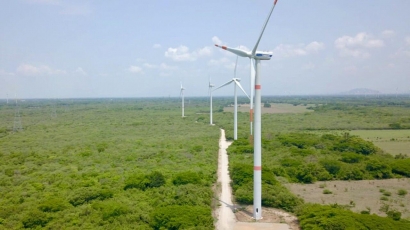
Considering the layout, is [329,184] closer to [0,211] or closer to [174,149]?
[174,149]

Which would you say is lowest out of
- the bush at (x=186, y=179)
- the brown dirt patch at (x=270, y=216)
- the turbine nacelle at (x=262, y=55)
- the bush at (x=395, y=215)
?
the brown dirt patch at (x=270, y=216)

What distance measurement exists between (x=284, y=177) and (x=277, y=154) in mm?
10858

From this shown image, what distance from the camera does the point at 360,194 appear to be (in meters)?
33.4

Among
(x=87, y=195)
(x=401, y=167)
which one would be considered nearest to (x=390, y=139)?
(x=401, y=167)

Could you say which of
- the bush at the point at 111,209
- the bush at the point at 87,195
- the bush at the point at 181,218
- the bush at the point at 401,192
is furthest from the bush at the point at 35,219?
the bush at the point at 401,192

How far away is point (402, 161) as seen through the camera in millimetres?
42156

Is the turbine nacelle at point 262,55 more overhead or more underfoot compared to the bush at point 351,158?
more overhead

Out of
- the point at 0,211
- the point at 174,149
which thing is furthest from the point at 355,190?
the point at 0,211

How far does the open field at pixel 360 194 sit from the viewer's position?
29.7 metres

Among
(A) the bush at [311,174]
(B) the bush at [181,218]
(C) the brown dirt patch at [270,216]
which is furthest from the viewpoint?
(A) the bush at [311,174]

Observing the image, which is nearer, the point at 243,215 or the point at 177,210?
the point at 177,210

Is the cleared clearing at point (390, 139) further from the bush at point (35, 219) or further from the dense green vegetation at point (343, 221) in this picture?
the bush at point (35, 219)

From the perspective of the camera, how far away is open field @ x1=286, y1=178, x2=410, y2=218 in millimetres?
29675

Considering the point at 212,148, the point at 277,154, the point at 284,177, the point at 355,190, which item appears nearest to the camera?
the point at 355,190
